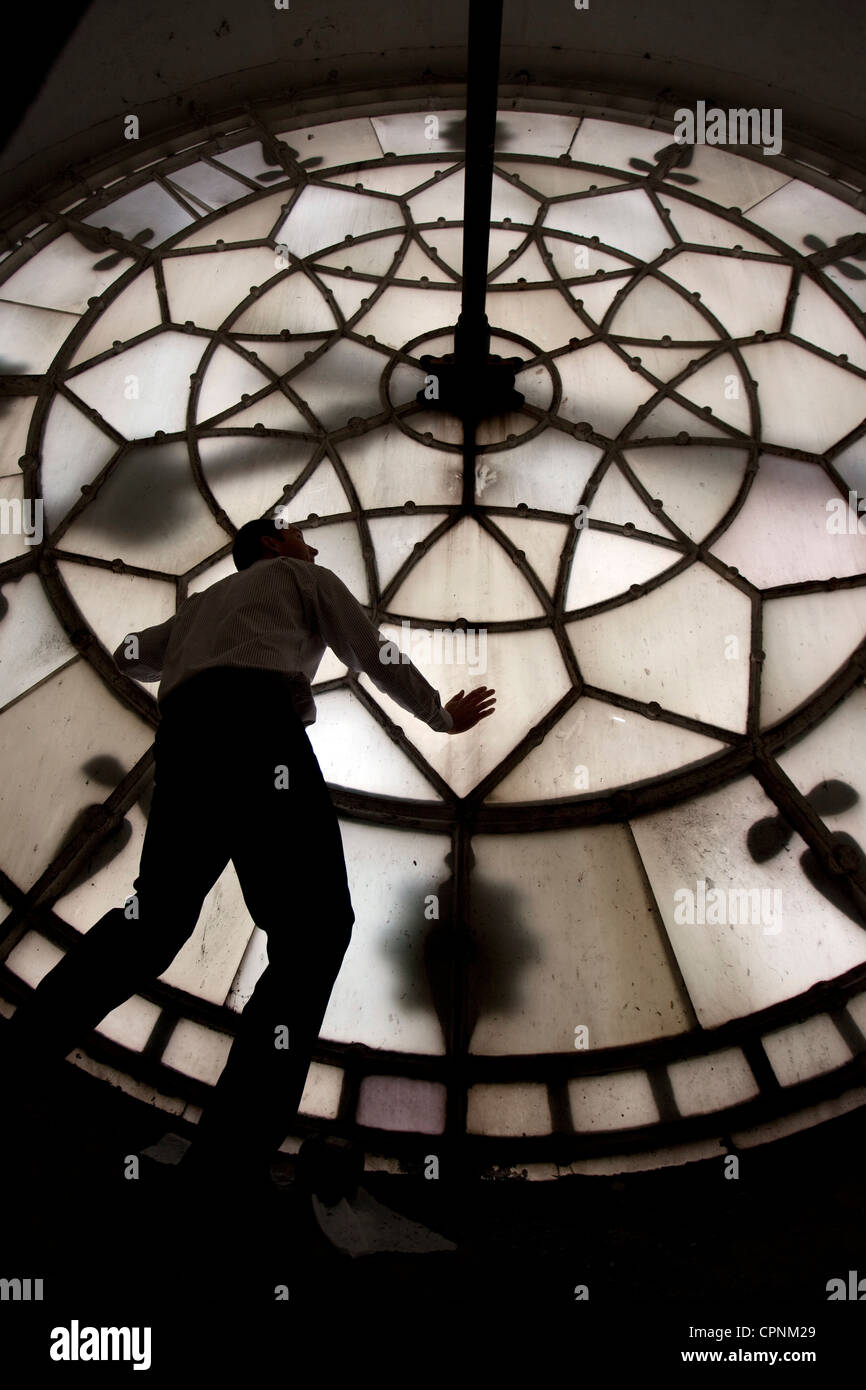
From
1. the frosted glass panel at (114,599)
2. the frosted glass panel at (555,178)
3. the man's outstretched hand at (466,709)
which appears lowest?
the man's outstretched hand at (466,709)

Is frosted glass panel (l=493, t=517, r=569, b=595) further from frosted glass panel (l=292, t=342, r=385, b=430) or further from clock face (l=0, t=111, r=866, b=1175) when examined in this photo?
frosted glass panel (l=292, t=342, r=385, b=430)

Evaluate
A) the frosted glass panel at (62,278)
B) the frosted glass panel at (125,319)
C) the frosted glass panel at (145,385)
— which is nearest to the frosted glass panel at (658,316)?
the frosted glass panel at (145,385)

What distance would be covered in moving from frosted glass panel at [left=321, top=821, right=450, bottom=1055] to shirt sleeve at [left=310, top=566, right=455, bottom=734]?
2.80 m

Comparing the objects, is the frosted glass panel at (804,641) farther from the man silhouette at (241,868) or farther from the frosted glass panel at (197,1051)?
the frosted glass panel at (197,1051)

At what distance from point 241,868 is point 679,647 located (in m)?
5.69

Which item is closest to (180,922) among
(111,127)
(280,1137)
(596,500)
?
(280,1137)

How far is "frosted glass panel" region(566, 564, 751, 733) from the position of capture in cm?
873

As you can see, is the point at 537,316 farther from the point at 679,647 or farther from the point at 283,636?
the point at 283,636

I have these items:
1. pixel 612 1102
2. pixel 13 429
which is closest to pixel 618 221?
pixel 13 429

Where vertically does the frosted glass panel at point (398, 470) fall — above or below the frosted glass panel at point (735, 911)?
above

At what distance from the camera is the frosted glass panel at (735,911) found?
7.46 m

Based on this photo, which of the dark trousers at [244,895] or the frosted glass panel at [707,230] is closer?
the dark trousers at [244,895]
